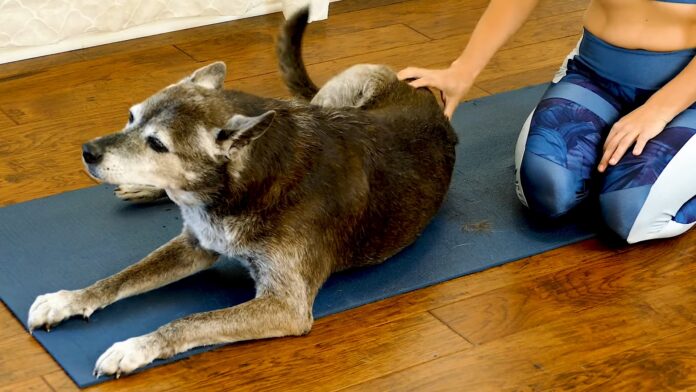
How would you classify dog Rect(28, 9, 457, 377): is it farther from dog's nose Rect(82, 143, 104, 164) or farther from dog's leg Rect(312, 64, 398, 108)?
dog's leg Rect(312, 64, 398, 108)

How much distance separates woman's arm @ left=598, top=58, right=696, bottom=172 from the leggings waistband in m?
0.06

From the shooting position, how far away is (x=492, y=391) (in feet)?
7.03

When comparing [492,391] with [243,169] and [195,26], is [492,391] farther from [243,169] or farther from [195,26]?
[195,26]

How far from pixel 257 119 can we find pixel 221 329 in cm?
45

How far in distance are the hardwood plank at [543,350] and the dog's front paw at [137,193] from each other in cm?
90

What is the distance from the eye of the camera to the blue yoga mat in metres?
2.28

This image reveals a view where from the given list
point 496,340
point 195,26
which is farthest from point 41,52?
point 496,340

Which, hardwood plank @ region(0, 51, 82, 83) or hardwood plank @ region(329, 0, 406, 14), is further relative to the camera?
hardwood plank @ region(329, 0, 406, 14)

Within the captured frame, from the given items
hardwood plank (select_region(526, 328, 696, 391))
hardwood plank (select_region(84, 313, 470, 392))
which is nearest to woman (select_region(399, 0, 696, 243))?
hardwood plank (select_region(526, 328, 696, 391))

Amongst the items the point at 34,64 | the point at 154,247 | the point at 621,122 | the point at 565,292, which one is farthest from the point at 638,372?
the point at 34,64

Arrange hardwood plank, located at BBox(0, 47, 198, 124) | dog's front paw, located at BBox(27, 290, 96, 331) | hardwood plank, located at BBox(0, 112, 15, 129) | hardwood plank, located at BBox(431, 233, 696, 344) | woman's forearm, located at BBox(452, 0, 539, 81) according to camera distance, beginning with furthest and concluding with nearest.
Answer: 1. hardwood plank, located at BBox(0, 47, 198, 124)
2. hardwood plank, located at BBox(0, 112, 15, 129)
3. woman's forearm, located at BBox(452, 0, 539, 81)
4. hardwood plank, located at BBox(431, 233, 696, 344)
5. dog's front paw, located at BBox(27, 290, 96, 331)

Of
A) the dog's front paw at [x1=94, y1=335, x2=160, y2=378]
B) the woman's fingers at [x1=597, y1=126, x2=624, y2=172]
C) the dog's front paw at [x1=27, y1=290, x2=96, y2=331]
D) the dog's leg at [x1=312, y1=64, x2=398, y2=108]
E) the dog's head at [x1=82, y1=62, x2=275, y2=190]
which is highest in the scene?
the dog's head at [x1=82, y1=62, x2=275, y2=190]

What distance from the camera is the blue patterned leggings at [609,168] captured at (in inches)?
102

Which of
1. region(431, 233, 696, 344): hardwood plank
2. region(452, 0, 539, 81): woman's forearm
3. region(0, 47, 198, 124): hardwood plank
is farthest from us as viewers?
region(0, 47, 198, 124): hardwood plank
